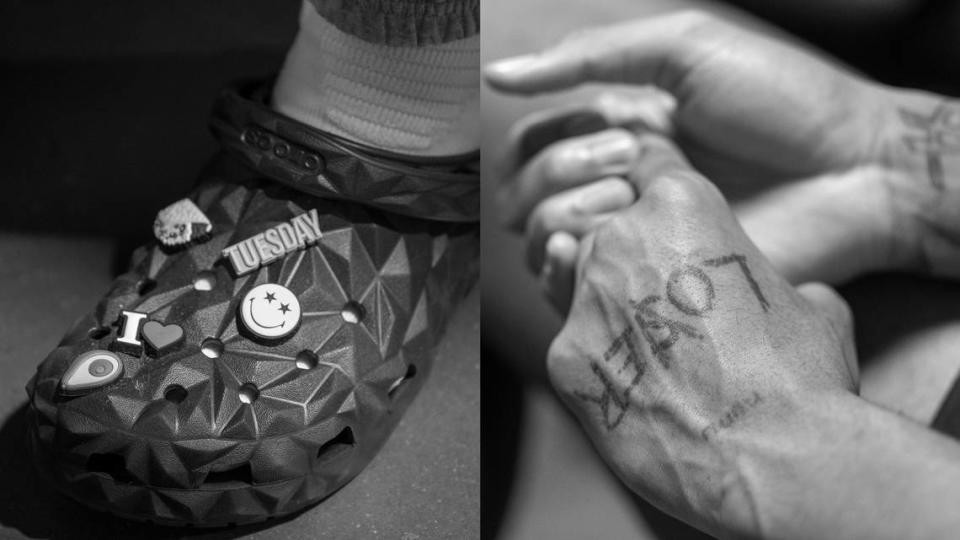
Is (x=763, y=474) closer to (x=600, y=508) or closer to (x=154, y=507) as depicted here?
(x=600, y=508)

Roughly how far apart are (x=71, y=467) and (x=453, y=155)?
9.1 inches

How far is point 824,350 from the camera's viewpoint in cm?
36

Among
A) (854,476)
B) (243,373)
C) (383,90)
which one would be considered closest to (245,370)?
(243,373)

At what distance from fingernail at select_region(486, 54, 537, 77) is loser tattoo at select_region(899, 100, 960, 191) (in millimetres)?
195

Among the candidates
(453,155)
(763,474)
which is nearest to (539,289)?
(453,155)

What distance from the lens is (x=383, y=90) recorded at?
429 mm

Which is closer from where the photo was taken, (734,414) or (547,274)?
(734,414)

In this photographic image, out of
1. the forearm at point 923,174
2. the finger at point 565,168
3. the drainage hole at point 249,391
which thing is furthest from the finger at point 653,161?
the drainage hole at point 249,391

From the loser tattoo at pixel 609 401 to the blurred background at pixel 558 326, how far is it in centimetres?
3

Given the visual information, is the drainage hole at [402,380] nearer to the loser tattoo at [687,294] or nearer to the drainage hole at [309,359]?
the drainage hole at [309,359]

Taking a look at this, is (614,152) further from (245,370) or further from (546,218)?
(245,370)

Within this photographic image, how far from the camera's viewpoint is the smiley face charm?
0.41m

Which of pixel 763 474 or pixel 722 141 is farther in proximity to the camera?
pixel 722 141

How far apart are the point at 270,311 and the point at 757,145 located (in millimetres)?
273
